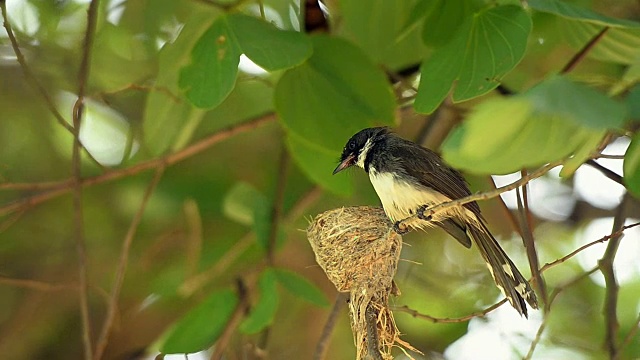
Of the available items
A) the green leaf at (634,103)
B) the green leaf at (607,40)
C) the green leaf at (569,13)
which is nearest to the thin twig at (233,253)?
the green leaf at (607,40)

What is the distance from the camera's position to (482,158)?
150 cm

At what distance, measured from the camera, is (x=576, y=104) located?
138cm

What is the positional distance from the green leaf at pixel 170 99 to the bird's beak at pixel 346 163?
24.0 inches

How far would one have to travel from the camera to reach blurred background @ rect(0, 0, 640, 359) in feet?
13.8

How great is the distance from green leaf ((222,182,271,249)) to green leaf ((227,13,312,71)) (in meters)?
1.14

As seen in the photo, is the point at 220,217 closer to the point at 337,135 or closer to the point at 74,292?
the point at 74,292

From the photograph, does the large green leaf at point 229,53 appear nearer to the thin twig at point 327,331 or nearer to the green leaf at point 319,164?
the green leaf at point 319,164

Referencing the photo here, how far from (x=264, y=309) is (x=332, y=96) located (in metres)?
0.84

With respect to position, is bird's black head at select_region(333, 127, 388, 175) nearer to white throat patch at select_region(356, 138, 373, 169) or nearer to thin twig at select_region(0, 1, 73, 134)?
white throat patch at select_region(356, 138, 373, 169)

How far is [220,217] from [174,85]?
1491 mm

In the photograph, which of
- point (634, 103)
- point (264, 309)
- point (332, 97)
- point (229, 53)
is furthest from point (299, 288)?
point (634, 103)

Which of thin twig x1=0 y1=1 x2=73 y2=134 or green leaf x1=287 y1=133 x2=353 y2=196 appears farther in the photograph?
green leaf x1=287 y1=133 x2=353 y2=196

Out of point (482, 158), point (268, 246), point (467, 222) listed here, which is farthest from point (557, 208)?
point (482, 158)

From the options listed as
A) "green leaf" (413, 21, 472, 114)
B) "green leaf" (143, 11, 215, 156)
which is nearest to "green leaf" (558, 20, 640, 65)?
"green leaf" (413, 21, 472, 114)
